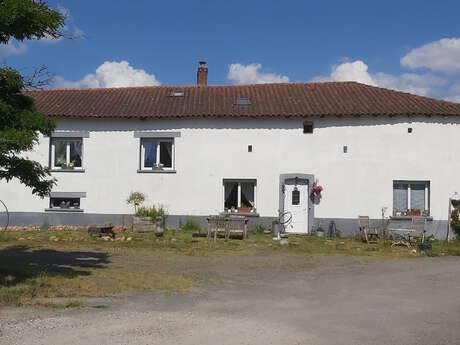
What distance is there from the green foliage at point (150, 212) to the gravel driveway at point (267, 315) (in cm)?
916

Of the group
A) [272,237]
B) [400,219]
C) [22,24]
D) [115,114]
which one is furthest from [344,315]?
[115,114]

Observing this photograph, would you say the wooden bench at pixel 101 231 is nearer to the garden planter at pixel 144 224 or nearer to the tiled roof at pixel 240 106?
the garden planter at pixel 144 224

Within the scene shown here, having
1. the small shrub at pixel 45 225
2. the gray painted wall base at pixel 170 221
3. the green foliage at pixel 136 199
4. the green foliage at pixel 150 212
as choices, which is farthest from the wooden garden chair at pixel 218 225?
the small shrub at pixel 45 225

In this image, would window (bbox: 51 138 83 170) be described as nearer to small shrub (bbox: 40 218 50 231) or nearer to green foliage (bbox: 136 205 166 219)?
small shrub (bbox: 40 218 50 231)

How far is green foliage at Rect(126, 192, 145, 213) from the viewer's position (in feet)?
69.3

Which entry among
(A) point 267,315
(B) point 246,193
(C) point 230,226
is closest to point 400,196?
(B) point 246,193

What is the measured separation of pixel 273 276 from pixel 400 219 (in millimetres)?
9480

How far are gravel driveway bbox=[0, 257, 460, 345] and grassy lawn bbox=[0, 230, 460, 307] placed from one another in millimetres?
672

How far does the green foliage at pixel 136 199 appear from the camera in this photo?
2112 centimetres

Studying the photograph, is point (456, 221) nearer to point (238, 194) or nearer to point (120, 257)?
point (238, 194)

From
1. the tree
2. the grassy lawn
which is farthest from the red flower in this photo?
the tree

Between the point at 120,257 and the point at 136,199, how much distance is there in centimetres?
711

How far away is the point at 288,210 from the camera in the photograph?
68.2 feet

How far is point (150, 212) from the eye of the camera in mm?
20844
